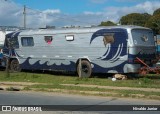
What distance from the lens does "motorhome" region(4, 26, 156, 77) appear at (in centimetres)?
2250

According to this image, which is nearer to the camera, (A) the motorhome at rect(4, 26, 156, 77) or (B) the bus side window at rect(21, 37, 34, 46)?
(A) the motorhome at rect(4, 26, 156, 77)

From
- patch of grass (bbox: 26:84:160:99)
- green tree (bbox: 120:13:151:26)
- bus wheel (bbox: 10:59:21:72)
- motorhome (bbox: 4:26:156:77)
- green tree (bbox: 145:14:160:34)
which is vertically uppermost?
green tree (bbox: 120:13:151:26)

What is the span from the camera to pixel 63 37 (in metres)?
25.4

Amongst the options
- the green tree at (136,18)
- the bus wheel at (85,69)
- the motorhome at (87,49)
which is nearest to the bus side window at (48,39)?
the motorhome at (87,49)

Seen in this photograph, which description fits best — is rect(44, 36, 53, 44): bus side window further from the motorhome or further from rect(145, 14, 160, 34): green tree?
rect(145, 14, 160, 34): green tree

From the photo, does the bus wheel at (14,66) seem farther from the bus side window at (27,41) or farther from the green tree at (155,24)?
the green tree at (155,24)

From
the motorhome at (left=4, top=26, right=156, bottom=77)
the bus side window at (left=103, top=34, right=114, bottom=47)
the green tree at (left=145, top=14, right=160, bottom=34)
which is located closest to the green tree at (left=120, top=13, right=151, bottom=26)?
the green tree at (left=145, top=14, right=160, bottom=34)

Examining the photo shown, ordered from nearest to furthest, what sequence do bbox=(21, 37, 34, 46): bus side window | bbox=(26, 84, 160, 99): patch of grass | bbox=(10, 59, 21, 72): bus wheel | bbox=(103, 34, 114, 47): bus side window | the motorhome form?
bbox=(26, 84, 160, 99): patch of grass < the motorhome < bbox=(103, 34, 114, 47): bus side window < bbox=(21, 37, 34, 46): bus side window < bbox=(10, 59, 21, 72): bus wheel

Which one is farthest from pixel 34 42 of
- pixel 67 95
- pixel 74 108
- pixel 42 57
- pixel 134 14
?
pixel 134 14

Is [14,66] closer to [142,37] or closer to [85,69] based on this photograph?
[85,69]

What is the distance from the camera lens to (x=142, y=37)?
75.7 feet

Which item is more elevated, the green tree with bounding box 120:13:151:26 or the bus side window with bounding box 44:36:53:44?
the green tree with bounding box 120:13:151:26

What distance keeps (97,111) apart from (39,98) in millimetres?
4058

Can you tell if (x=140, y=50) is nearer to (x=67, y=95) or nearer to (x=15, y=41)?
(x=67, y=95)
